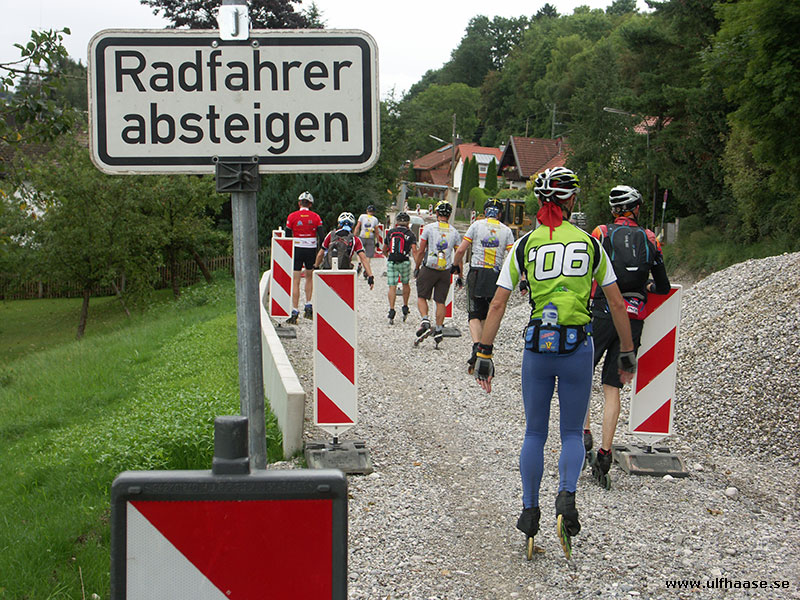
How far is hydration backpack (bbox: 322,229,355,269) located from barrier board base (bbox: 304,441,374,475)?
7.82 metres

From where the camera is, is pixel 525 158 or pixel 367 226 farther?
pixel 525 158

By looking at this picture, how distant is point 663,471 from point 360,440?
236cm

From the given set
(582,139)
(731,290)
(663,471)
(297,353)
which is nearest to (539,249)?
(663,471)

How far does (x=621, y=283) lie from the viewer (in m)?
6.29

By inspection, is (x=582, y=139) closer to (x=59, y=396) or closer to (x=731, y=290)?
(x=731, y=290)

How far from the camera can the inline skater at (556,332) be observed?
475 cm

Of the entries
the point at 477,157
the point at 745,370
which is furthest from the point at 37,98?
the point at 477,157

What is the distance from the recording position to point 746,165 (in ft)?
92.0

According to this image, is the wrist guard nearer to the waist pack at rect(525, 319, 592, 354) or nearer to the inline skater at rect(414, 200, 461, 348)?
the waist pack at rect(525, 319, 592, 354)

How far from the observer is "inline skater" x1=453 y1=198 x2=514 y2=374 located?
10.6m

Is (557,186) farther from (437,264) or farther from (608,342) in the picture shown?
(437,264)

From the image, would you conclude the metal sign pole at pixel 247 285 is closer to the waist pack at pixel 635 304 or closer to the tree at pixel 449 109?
the waist pack at pixel 635 304

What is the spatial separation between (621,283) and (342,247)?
8521 millimetres

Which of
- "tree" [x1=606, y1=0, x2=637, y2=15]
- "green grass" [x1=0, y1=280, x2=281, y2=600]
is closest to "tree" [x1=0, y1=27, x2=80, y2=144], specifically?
"green grass" [x1=0, y1=280, x2=281, y2=600]
